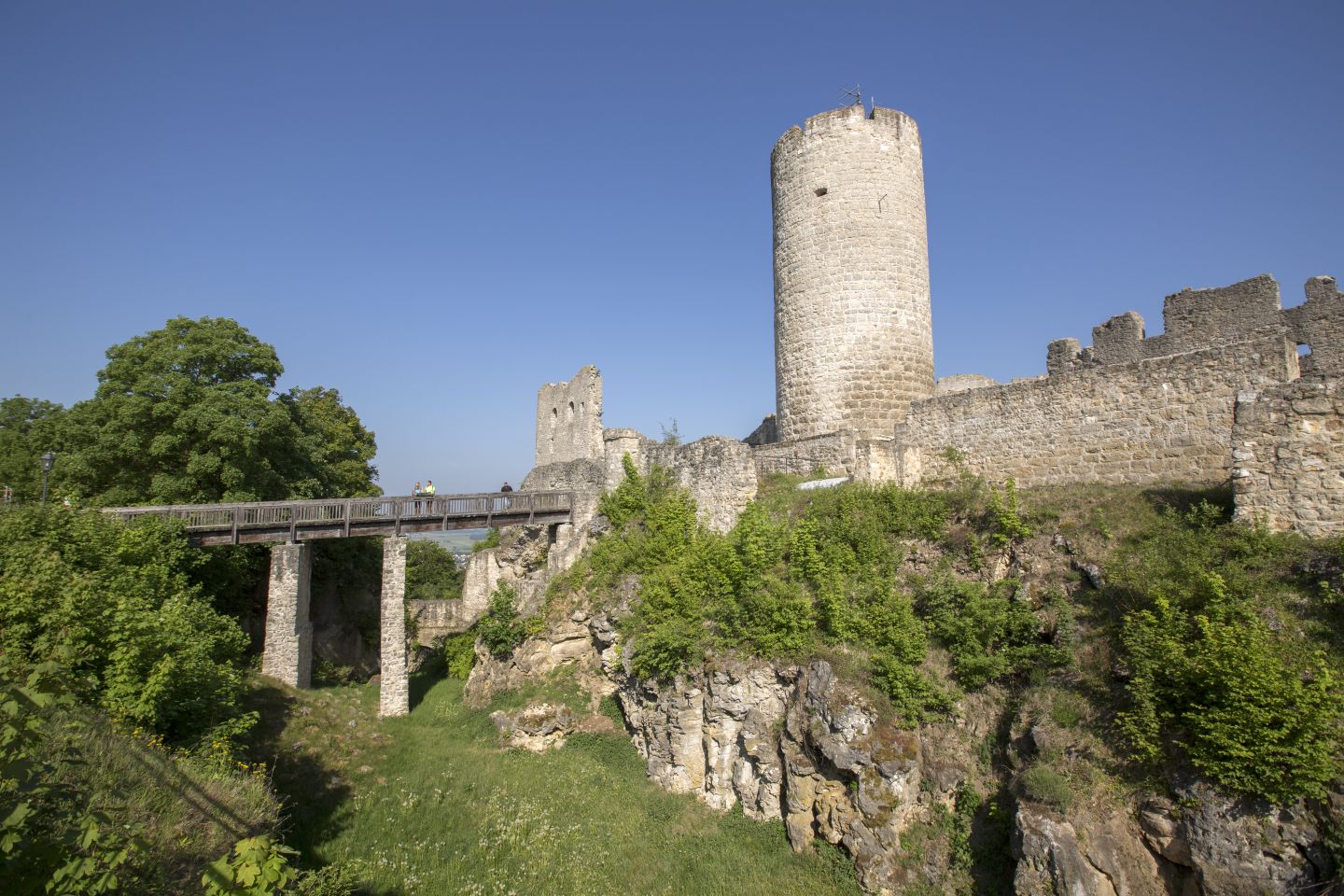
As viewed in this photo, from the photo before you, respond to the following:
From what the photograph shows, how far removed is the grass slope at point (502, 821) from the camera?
10.3 m

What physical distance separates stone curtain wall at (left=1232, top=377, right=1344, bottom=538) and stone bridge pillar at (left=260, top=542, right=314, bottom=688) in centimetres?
1821

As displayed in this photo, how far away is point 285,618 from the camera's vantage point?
17141mm

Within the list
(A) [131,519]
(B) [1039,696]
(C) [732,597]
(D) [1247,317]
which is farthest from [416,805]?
(D) [1247,317]

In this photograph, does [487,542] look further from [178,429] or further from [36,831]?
[36,831]

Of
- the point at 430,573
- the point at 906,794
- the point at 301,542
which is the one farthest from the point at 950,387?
the point at 430,573

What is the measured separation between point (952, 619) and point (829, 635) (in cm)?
189

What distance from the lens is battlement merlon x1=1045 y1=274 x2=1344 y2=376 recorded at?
1259 cm

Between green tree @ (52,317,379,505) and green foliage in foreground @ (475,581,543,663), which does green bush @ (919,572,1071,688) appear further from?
green tree @ (52,317,379,505)

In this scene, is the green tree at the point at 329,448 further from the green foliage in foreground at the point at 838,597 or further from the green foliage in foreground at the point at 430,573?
the green foliage in foreground at the point at 838,597

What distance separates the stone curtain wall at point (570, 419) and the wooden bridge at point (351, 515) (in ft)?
7.02

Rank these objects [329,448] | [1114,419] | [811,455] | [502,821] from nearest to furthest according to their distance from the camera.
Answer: [502,821], [1114,419], [811,455], [329,448]

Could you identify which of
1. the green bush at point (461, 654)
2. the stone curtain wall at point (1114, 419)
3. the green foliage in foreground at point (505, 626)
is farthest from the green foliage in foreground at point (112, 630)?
the stone curtain wall at point (1114, 419)

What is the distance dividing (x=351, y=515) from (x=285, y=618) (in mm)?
2755

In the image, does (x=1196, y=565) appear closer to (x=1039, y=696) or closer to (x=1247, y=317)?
(x=1039, y=696)
